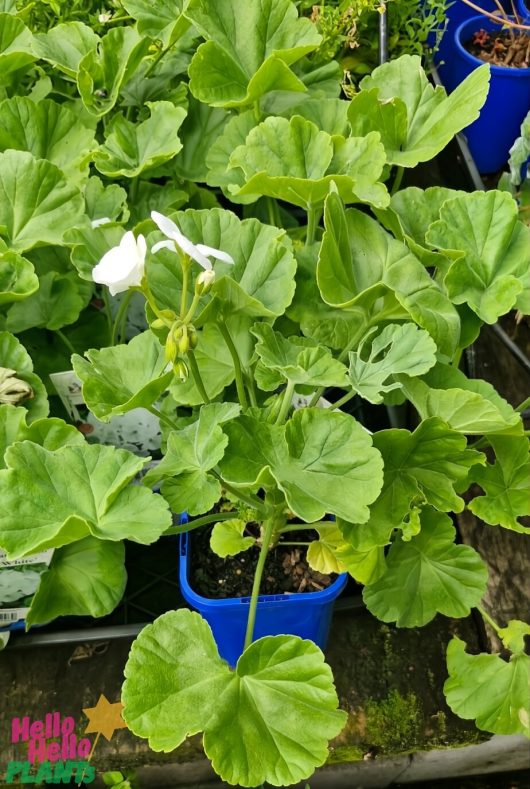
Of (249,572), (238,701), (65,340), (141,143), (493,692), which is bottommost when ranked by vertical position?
(493,692)

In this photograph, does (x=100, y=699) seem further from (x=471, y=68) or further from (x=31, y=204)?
(x=471, y=68)

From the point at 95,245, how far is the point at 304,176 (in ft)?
0.97

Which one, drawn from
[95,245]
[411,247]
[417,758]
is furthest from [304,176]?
[417,758]

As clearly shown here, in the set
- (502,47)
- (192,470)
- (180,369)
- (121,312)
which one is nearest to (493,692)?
(192,470)

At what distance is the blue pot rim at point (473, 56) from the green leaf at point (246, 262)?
83cm

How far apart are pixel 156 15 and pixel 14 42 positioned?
0.76ft

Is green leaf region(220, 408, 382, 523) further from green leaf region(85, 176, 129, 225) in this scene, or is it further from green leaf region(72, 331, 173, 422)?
green leaf region(85, 176, 129, 225)

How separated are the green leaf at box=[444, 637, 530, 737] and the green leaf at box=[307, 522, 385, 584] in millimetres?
233

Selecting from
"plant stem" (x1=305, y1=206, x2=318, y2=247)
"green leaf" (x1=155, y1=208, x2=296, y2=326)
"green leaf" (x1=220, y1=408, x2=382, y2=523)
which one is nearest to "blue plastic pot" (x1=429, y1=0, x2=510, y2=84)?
"plant stem" (x1=305, y1=206, x2=318, y2=247)

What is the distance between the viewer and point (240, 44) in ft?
3.80

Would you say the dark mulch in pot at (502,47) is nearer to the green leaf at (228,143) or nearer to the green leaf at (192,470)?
the green leaf at (228,143)

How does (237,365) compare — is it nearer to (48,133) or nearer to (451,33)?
(48,133)

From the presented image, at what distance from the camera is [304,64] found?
1.36 metres

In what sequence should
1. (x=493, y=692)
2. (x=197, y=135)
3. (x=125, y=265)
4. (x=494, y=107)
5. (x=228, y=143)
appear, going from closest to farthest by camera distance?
(x=125, y=265) → (x=493, y=692) → (x=228, y=143) → (x=197, y=135) → (x=494, y=107)
